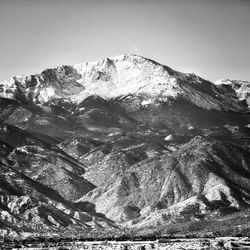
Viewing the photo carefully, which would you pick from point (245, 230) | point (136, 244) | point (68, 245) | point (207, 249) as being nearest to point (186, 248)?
point (207, 249)

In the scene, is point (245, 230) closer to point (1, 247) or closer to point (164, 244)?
point (164, 244)

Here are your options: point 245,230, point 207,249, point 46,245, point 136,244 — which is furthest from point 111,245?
point 245,230

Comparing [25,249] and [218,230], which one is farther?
[218,230]

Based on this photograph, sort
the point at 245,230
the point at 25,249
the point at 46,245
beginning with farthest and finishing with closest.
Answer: the point at 245,230 < the point at 46,245 < the point at 25,249

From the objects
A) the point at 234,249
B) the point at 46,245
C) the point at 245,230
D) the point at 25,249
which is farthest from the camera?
the point at 245,230

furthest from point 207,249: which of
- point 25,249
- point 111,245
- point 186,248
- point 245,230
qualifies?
point 245,230

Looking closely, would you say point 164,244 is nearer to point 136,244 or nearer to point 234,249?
→ point 136,244

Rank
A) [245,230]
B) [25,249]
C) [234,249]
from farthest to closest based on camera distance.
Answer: [245,230], [25,249], [234,249]

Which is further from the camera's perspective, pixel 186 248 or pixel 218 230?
pixel 218 230
